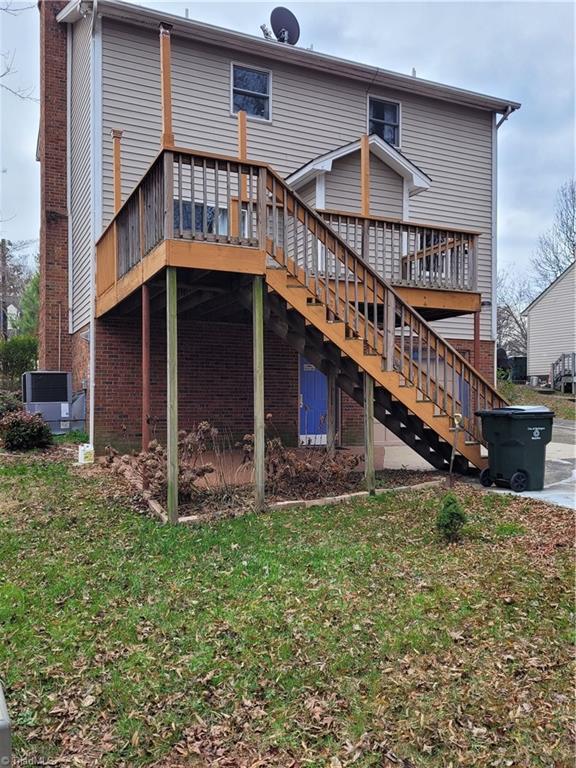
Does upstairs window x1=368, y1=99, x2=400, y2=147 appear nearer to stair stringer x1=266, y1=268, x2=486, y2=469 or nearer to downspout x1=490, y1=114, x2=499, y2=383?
downspout x1=490, y1=114, x2=499, y2=383

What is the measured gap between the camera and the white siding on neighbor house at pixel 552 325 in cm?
2653

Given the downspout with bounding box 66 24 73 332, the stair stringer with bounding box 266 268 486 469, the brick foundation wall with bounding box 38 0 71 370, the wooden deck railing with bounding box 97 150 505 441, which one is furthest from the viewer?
the brick foundation wall with bounding box 38 0 71 370

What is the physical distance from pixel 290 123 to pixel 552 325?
20.7 metres

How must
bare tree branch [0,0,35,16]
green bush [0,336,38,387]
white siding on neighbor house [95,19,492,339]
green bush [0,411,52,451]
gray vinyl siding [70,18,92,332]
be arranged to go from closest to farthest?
bare tree branch [0,0,35,16] → green bush [0,411,52,451] → white siding on neighbor house [95,19,492,339] → gray vinyl siding [70,18,92,332] → green bush [0,336,38,387]

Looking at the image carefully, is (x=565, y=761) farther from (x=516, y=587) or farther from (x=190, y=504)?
(x=190, y=504)

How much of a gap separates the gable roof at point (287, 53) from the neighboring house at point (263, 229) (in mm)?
40

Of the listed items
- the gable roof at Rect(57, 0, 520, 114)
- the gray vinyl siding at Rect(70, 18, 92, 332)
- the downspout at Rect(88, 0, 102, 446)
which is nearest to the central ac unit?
the gray vinyl siding at Rect(70, 18, 92, 332)

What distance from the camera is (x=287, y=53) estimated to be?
11281 millimetres

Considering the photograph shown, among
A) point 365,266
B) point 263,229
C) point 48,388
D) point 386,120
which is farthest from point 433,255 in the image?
point 48,388

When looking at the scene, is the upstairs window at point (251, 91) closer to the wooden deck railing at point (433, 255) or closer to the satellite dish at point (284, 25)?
the satellite dish at point (284, 25)

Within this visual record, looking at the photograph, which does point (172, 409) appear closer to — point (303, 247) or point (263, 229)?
point (263, 229)

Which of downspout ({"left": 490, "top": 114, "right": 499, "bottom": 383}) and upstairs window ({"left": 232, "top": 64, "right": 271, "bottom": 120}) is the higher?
upstairs window ({"left": 232, "top": 64, "right": 271, "bottom": 120})

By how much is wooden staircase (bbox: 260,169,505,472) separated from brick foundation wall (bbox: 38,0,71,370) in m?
6.91

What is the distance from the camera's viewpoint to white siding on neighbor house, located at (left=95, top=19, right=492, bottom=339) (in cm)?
1012
